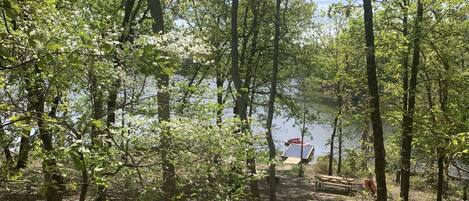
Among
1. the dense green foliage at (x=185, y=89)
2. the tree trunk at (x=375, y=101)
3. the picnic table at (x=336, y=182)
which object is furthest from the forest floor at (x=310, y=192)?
the tree trunk at (x=375, y=101)

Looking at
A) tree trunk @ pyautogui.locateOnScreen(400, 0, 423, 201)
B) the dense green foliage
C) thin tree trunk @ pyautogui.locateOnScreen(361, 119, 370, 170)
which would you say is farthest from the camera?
thin tree trunk @ pyautogui.locateOnScreen(361, 119, 370, 170)

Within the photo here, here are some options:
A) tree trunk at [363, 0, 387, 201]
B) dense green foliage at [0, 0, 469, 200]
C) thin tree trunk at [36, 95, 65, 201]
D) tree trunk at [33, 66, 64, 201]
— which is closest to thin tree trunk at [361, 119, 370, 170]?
dense green foliage at [0, 0, 469, 200]

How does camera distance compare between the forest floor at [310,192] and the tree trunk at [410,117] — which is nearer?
the tree trunk at [410,117]

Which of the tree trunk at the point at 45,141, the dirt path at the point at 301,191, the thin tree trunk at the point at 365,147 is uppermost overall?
the tree trunk at the point at 45,141

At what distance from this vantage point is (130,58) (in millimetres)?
3080

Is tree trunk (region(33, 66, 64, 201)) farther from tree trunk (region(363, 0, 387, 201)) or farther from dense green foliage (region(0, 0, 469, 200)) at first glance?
tree trunk (region(363, 0, 387, 201))

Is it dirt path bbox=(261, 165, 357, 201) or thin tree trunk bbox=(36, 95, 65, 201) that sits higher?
thin tree trunk bbox=(36, 95, 65, 201)

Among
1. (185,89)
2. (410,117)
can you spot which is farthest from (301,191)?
(185,89)

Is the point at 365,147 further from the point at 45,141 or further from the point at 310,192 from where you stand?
the point at 45,141

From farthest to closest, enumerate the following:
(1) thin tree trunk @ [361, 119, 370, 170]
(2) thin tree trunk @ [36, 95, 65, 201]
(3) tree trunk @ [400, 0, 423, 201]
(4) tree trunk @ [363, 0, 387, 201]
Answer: (1) thin tree trunk @ [361, 119, 370, 170]
(3) tree trunk @ [400, 0, 423, 201]
(4) tree trunk @ [363, 0, 387, 201]
(2) thin tree trunk @ [36, 95, 65, 201]

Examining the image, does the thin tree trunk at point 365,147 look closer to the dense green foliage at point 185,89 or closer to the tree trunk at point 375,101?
the dense green foliage at point 185,89

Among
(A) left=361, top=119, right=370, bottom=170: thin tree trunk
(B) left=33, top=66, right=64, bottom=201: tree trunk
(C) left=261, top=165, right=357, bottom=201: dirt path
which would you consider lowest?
(C) left=261, top=165, right=357, bottom=201: dirt path

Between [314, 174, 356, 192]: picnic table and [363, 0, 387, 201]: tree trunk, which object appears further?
[314, 174, 356, 192]: picnic table

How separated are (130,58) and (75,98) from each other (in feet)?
12.6
